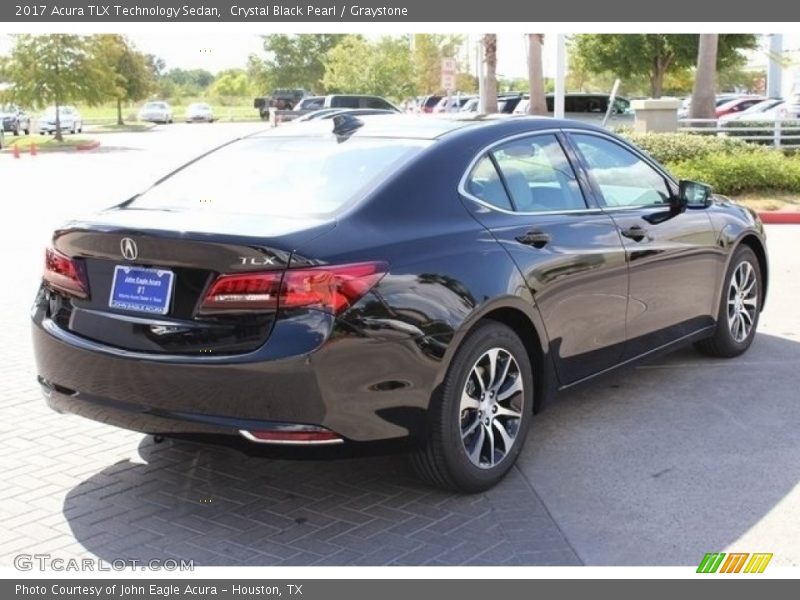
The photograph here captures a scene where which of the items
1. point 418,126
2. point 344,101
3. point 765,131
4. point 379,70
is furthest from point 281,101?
point 418,126

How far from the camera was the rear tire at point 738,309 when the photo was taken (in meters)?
6.64

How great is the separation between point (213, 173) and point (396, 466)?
1714 mm

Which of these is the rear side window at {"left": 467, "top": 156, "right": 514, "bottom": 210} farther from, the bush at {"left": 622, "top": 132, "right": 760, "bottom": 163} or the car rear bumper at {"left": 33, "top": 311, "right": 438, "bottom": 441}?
the bush at {"left": 622, "top": 132, "right": 760, "bottom": 163}

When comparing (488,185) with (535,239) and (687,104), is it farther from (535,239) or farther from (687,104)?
(687,104)

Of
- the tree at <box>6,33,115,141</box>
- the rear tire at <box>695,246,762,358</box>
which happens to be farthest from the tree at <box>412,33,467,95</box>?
the rear tire at <box>695,246,762,358</box>

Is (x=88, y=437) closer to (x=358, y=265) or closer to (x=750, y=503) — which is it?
(x=358, y=265)

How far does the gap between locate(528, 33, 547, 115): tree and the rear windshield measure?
24.1 metres

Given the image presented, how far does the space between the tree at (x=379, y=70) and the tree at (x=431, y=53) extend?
6.10 metres

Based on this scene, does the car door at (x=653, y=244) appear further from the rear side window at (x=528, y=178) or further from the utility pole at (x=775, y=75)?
the utility pole at (x=775, y=75)

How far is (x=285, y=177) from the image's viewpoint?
4805 mm

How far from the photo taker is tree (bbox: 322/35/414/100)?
56750 mm

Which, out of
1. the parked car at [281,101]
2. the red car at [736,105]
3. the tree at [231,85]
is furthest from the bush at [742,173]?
the tree at [231,85]

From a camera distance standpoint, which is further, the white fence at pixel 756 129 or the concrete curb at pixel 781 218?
the white fence at pixel 756 129
